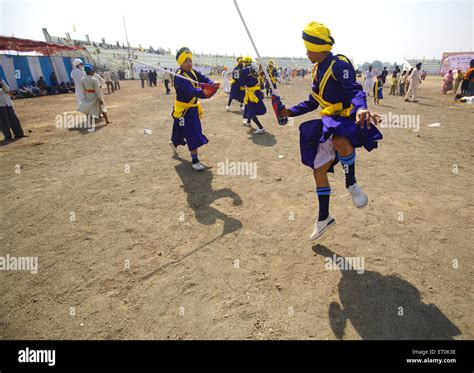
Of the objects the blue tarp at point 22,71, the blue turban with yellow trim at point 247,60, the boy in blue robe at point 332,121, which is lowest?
the boy in blue robe at point 332,121

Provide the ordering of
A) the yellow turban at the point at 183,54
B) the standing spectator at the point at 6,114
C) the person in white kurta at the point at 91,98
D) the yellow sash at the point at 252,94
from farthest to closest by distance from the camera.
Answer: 1. the person in white kurta at the point at 91,98
2. the yellow sash at the point at 252,94
3. the standing spectator at the point at 6,114
4. the yellow turban at the point at 183,54

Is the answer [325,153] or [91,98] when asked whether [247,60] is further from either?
[325,153]

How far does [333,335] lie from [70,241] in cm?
338

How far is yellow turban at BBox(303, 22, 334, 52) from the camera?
2.82 metres

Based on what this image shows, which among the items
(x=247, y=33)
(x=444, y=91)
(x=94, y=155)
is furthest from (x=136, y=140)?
(x=444, y=91)

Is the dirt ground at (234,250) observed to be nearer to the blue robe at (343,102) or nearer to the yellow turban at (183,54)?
the blue robe at (343,102)

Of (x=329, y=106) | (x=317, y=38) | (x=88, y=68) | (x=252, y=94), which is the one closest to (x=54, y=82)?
(x=88, y=68)

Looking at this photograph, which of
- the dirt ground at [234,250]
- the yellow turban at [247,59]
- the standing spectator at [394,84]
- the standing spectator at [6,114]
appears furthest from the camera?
the standing spectator at [394,84]

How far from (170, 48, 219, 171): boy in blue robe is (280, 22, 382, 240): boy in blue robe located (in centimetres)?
271

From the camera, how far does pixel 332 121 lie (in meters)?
2.88

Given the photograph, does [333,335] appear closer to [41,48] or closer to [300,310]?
[300,310]

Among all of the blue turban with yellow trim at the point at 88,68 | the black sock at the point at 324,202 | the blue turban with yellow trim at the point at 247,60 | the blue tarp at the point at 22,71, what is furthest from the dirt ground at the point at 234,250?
the blue tarp at the point at 22,71

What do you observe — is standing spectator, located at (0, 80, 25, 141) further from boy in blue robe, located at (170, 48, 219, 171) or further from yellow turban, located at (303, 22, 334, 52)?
yellow turban, located at (303, 22, 334, 52)

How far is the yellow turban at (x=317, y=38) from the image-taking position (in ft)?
9.24
